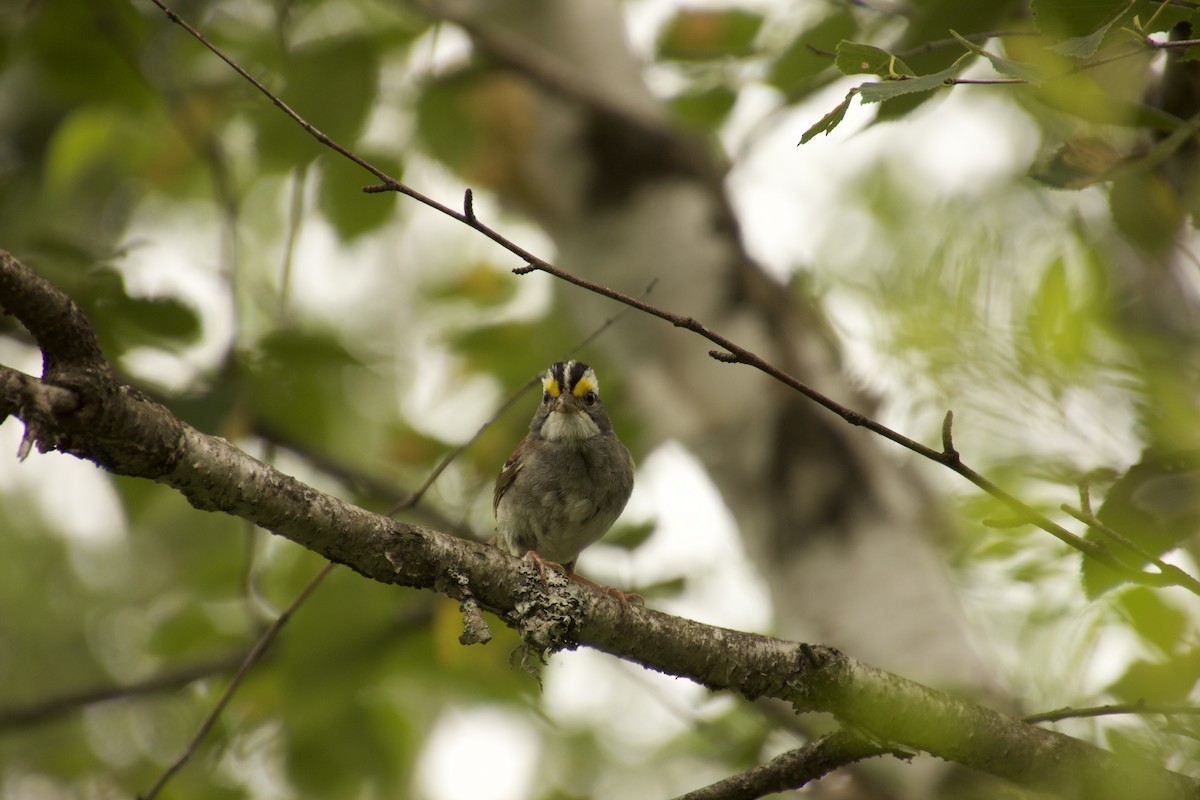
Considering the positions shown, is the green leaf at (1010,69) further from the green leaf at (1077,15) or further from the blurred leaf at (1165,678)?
the blurred leaf at (1165,678)

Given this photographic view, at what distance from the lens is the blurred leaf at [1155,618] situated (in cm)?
178

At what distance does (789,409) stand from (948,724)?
7.84 feet

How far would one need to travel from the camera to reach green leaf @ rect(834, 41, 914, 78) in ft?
6.86

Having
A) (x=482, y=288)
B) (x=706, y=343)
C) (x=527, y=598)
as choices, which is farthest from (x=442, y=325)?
(x=527, y=598)

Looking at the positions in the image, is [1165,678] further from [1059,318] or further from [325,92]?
[325,92]

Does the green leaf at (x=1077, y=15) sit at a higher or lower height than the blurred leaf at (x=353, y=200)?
higher

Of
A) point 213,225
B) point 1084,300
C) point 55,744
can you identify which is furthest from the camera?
point 213,225

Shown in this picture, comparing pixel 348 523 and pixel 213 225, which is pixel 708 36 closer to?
pixel 348 523

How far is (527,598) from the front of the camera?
293cm

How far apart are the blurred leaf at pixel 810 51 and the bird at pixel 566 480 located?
183cm

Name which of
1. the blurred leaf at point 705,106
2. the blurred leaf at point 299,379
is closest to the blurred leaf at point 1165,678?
the blurred leaf at point 299,379

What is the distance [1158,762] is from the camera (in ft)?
5.47

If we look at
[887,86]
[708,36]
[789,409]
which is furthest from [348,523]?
[708,36]

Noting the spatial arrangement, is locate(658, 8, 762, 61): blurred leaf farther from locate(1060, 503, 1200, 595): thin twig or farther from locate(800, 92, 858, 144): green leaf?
locate(1060, 503, 1200, 595): thin twig
